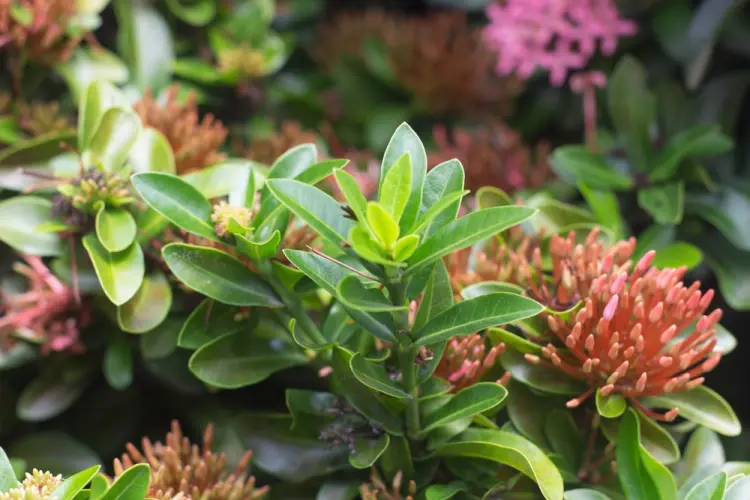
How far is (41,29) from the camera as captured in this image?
3.11 ft

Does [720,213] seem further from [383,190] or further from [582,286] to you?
[383,190]

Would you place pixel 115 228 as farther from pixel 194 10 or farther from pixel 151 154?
pixel 194 10

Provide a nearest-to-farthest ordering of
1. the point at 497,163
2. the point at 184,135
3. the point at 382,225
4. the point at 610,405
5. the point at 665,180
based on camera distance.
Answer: the point at 382,225
the point at 610,405
the point at 184,135
the point at 665,180
the point at 497,163

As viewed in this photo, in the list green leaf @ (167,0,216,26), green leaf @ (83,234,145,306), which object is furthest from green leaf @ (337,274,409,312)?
green leaf @ (167,0,216,26)

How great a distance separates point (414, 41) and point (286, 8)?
311 mm

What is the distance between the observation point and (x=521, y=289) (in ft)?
2.38

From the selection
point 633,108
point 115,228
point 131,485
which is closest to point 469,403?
point 131,485

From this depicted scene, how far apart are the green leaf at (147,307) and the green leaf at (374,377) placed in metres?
0.24

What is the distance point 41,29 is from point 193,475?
0.62 metres

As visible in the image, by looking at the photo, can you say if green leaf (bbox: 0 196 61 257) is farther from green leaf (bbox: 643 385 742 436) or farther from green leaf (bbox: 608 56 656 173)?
green leaf (bbox: 608 56 656 173)

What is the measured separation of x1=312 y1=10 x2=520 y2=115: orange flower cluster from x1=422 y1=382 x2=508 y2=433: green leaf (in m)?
0.76

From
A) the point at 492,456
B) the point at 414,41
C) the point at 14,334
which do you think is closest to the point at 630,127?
the point at 414,41

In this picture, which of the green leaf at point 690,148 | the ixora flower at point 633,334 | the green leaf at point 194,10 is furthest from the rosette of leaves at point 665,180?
the green leaf at point 194,10

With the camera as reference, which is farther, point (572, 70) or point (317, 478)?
point (572, 70)
